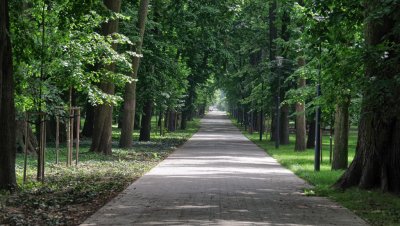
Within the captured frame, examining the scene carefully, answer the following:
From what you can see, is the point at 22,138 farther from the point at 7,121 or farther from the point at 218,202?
the point at 218,202

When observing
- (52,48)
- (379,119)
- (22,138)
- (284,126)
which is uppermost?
(52,48)

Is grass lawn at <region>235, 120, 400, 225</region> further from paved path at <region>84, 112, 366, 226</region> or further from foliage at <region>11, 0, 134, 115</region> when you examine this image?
foliage at <region>11, 0, 134, 115</region>

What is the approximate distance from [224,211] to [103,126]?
14.8 meters

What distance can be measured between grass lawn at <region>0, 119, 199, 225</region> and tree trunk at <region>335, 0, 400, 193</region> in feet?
17.7

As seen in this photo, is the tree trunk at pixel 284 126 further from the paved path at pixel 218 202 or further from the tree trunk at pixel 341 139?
the paved path at pixel 218 202

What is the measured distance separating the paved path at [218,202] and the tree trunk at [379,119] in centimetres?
142

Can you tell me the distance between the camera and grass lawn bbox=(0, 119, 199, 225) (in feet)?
34.4

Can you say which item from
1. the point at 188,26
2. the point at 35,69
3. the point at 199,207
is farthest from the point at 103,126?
the point at 199,207

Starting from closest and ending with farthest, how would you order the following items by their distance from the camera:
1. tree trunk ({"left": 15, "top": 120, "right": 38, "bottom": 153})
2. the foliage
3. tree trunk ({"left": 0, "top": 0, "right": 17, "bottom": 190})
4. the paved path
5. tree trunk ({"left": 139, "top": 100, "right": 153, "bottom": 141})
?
the paved path < tree trunk ({"left": 0, "top": 0, "right": 17, "bottom": 190}) < the foliage < tree trunk ({"left": 15, "top": 120, "right": 38, "bottom": 153}) < tree trunk ({"left": 139, "top": 100, "right": 153, "bottom": 141})

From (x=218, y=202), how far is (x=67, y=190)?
11.4ft

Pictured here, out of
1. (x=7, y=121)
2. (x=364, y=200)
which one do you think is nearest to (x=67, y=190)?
(x=7, y=121)

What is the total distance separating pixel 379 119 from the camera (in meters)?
14.1

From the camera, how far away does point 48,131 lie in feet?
112

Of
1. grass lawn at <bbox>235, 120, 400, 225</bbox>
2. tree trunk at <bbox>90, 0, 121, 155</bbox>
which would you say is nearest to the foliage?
tree trunk at <bbox>90, 0, 121, 155</bbox>
